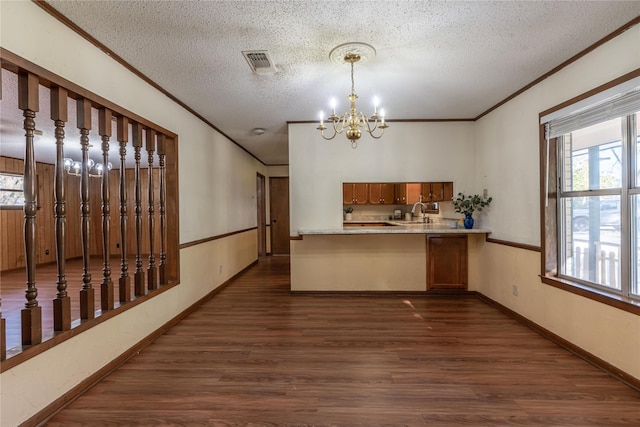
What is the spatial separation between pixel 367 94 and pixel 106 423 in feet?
11.4

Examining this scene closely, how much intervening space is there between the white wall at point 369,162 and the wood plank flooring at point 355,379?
1632 millimetres

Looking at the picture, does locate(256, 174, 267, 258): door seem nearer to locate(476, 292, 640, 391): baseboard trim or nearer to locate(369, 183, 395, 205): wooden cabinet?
locate(369, 183, 395, 205): wooden cabinet

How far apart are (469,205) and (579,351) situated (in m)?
2.08

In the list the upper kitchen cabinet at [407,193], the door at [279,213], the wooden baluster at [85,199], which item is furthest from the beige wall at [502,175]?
the door at [279,213]

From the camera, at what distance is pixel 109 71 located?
97.3 inches

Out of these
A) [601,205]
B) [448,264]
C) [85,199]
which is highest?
[85,199]

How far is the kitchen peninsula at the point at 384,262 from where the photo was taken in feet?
14.4

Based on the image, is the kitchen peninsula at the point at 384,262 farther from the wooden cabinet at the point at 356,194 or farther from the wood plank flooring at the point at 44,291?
the wood plank flooring at the point at 44,291

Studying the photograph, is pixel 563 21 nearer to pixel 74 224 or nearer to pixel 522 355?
pixel 522 355

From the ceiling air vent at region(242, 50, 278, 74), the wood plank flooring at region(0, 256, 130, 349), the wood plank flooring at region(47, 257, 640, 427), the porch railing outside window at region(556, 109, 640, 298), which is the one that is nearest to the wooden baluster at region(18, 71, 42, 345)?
the wood plank flooring at region(0, 256, 130, 349)

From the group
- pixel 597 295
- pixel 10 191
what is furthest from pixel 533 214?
pixel 10 191

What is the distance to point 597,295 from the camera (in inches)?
94.7

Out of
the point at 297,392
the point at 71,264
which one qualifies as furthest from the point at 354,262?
the point at 71,264

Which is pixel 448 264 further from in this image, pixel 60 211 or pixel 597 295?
pixel 60 211
